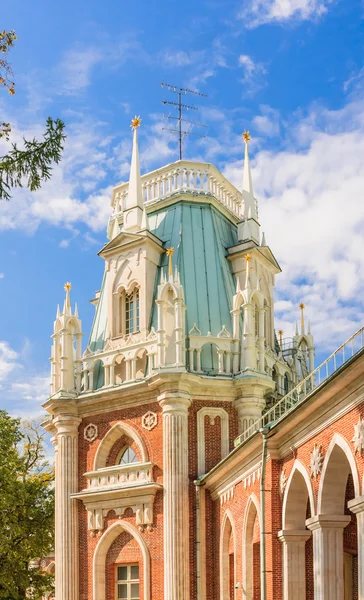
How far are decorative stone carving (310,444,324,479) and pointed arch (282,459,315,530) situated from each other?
1.76 meters

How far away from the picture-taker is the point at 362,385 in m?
18.0

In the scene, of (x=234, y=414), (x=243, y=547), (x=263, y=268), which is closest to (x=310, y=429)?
(x=243, y=547)

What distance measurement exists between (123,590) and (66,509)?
3.72m

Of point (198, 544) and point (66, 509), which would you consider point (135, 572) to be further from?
point (66, 509)

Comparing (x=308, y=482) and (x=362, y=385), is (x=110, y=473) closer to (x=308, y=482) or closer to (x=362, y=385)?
(x=308, y=482)

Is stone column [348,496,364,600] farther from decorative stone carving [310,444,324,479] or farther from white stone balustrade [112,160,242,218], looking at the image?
white stone balustrade [112,160,242,218]

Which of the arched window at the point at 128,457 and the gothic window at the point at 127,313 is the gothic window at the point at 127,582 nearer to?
the arched window at the point at 128,457

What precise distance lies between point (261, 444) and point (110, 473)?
37.5 ft

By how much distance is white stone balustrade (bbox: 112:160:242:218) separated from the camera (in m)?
39.9

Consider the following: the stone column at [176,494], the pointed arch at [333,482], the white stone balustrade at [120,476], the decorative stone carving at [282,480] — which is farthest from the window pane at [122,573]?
the pointed arch at [333,482]

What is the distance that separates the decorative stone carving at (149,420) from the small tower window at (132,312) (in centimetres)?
388

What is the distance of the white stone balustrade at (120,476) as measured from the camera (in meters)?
34.2

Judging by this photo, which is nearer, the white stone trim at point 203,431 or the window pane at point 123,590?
the white stone trim at point 203,431

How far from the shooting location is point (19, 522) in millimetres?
43250
